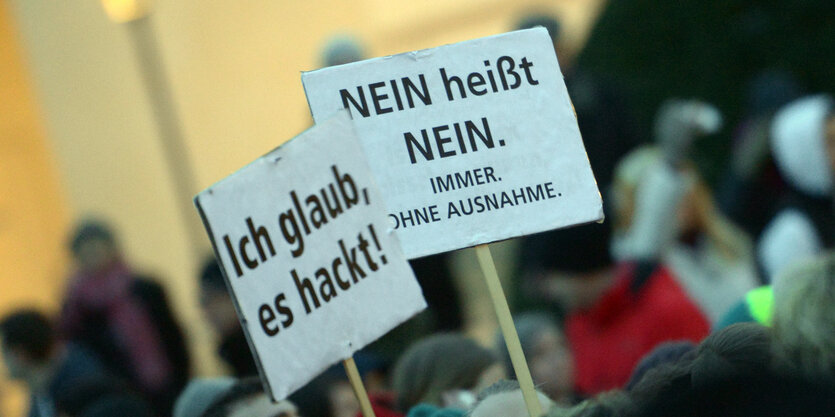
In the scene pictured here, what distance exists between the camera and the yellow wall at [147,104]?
12.2 meters

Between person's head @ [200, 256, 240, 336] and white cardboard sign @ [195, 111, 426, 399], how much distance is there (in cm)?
255

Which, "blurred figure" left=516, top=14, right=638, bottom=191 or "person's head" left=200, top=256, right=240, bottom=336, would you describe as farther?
"blurred figure" left=516, top=14, right=638, bottom=191

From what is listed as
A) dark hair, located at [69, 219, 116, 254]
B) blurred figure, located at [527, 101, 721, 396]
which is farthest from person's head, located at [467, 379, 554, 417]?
dark hair, located at [69, 219, 116, 254]

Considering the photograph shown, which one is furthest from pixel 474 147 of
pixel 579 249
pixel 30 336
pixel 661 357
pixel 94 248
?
pixel 94 248

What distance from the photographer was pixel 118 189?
12641mm

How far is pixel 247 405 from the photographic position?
8.94 feet

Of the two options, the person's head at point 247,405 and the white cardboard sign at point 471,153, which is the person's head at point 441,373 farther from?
the white cardboard sign at point 471,153

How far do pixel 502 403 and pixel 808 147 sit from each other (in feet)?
7.82

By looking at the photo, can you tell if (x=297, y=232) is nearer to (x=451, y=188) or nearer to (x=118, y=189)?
(x=451, y=188)

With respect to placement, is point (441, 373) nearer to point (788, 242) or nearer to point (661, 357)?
point (661, 357)

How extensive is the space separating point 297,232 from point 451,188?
391mm

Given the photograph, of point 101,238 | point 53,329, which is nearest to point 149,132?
point 101,238

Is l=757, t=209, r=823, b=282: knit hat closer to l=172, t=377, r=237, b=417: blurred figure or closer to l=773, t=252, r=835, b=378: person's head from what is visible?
l=773, t=252, r=835, b=378: person's head

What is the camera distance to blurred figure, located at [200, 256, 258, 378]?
493 centimetres
